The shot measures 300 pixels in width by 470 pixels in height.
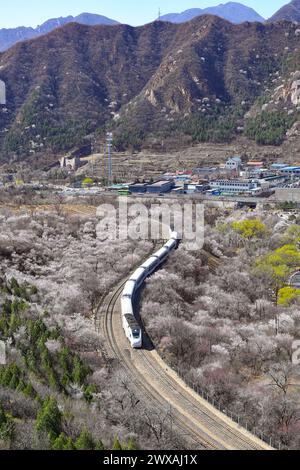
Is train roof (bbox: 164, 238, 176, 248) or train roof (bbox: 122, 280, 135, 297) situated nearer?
train roof (bbox: 122, 280, 135, 297)

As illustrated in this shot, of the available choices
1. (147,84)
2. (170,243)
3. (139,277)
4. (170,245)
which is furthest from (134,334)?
(147,84)

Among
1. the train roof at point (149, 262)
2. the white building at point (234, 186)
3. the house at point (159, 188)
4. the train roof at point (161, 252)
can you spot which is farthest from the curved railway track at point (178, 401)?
the white building at point (234, 186)

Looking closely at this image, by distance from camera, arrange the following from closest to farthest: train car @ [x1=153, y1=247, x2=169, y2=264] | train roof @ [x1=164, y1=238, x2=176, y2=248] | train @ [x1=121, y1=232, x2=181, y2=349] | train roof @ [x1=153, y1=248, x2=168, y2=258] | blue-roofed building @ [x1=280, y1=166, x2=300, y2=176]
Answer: train @ [x1=121, y1=232, x2=181, y2=349], train car @ [x1=153, y1=247, x2=169, y2=264], train roof @ [x1=153, y1=248, x2=168, y2=258], train roof @ [x1=164, y1=238, x2=176, y2=248], blue-roofed building @ [x1=280, y1=166, x2=300, y2=176]

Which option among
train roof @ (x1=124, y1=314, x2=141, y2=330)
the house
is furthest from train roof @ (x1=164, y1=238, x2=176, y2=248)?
the house

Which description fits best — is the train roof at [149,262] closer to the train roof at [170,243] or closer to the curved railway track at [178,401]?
the train roof at [170,243]

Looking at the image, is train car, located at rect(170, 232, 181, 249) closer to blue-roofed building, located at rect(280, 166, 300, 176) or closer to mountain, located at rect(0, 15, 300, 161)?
blue-roofed building, located at rect(280, 166, 300, 176)

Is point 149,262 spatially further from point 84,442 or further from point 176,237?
point 84,442
